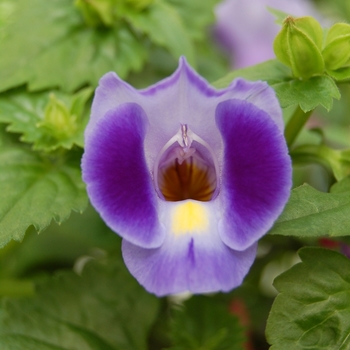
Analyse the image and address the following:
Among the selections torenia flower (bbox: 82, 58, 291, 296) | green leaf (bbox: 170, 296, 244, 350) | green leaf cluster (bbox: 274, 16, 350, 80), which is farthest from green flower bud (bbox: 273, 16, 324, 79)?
green leaf (bbox: 170, 296, 244, 350)

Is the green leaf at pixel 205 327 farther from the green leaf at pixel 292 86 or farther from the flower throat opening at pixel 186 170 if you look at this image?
the green leaf at pixel 292 86

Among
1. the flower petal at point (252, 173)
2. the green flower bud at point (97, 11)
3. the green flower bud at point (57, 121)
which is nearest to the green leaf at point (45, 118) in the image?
the green flower bud at point (57, 121)

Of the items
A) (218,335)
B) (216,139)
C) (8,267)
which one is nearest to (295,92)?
(216,139)

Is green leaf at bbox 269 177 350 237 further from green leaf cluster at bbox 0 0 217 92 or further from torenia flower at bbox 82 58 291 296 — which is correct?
green leaf cluster at bbox 0 0 217 92

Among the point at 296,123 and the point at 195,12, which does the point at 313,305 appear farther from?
the point at 195,12

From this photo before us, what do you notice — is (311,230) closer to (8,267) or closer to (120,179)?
(120,179)

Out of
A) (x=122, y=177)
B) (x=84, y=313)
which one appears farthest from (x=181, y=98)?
(x=84, y=313)
